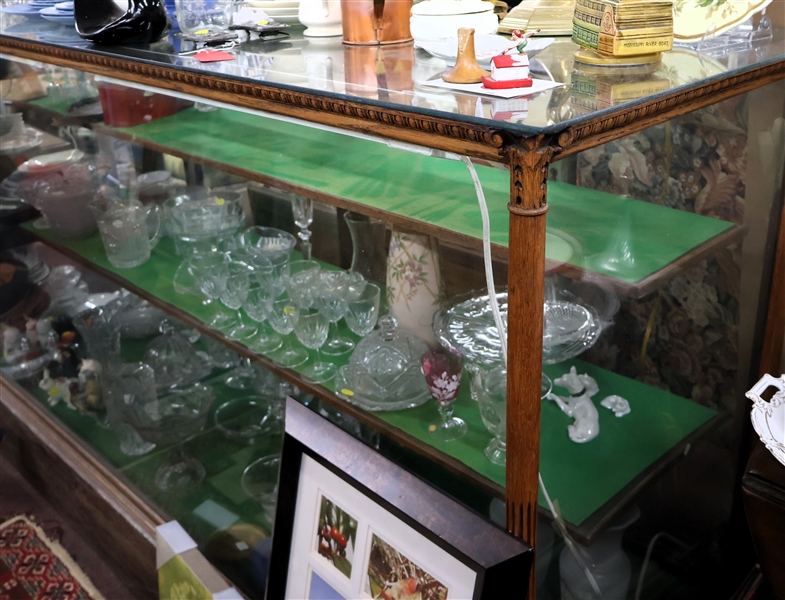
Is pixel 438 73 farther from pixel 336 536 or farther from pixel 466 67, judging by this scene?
pixel 336 536

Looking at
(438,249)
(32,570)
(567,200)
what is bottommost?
(32,570)

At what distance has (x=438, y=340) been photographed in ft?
3.66

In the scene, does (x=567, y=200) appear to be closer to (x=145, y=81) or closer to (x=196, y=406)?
(x=145, y=81)

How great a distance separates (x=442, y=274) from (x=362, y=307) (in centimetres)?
26

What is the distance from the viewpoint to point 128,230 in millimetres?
1694

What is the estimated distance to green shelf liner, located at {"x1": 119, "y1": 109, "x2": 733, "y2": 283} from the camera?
85cm

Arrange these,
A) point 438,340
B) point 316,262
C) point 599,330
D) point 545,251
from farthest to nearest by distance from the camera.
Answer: point 316,262
point 438,340
point 599,330
point 545,251

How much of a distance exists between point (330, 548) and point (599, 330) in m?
0.51

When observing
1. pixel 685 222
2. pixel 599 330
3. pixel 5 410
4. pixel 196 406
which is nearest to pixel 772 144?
pixel 685 222

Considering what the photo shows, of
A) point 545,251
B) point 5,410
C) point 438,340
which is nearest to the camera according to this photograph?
point 545,251

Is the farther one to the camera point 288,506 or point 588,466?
point 288,506

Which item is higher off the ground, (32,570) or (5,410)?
(5,410)

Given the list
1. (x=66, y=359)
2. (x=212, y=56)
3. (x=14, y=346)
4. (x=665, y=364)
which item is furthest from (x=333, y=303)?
(x=14, y=346)

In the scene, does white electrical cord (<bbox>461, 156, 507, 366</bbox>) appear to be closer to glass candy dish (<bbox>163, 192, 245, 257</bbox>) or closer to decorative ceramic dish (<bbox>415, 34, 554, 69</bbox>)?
decorative ceramic dish (<bbox>415, 34, 554, 69</bbox>)
